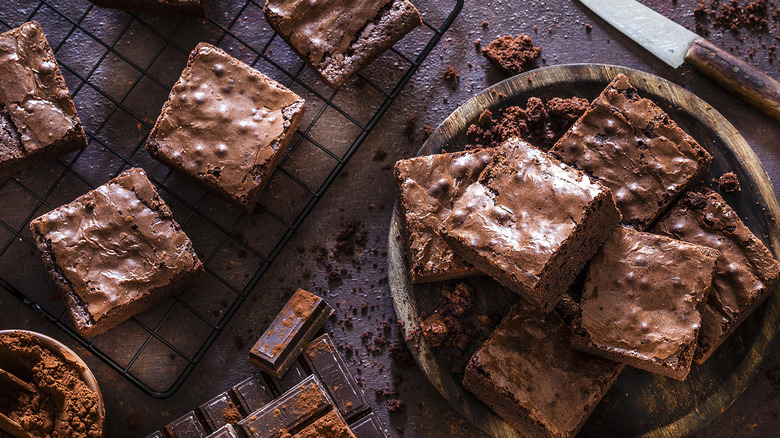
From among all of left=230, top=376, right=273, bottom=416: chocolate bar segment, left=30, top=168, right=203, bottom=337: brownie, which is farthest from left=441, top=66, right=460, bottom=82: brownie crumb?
left=230, top=376, right=273, bottom=416: chocolate bar segment

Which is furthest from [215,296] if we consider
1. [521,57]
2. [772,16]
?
[772,16]

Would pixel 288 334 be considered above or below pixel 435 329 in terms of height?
below

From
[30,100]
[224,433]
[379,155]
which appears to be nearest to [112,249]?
[30,100]

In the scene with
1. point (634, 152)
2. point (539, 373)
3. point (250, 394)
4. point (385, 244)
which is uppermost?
point (634, 152)

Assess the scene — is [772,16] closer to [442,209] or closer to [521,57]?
[521,57]

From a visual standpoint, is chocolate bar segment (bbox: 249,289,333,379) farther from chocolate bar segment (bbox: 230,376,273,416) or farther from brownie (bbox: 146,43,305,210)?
brownie (bbox: 146,43,305,210)

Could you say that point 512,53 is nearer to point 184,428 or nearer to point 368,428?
point 368,428
